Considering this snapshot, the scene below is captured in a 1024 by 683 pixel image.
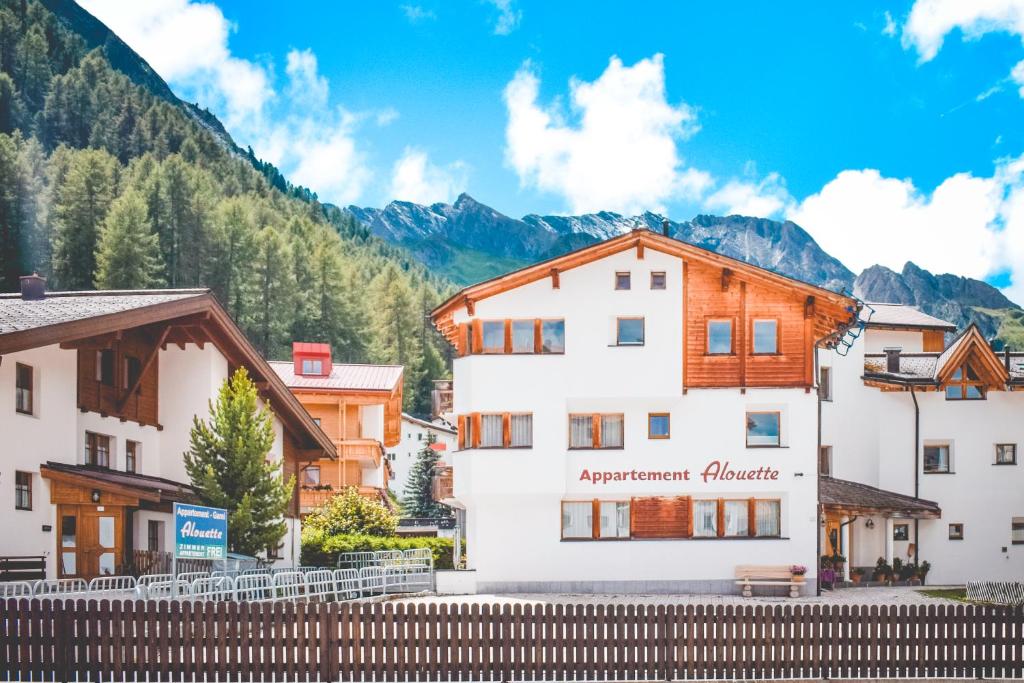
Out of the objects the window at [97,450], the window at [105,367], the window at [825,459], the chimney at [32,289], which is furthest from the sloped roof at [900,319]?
the chimney at [32,289]

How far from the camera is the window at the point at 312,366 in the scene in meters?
78.0

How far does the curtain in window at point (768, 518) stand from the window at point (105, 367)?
67.5ft

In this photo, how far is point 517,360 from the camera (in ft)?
146

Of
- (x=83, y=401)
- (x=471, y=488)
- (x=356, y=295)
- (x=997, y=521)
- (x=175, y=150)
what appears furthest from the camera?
(x=175, y=150)

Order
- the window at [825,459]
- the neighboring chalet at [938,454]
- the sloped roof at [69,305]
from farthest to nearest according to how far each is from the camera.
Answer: the window at [825,459]
the neighboring chalet at [938,454]
the sloped roof at [69,305]

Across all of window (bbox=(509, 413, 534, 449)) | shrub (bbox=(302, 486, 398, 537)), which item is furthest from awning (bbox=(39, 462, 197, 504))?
shrub (bbox=(302, 486, 398, 537))

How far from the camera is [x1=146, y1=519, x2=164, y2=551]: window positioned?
137 ft

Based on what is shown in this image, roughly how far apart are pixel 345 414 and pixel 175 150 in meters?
106

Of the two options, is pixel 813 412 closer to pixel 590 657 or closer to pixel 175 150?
pixel 590 657

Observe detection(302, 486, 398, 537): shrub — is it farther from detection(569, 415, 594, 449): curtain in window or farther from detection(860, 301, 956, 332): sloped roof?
detection(860, 301, 956, 332): sloped roof

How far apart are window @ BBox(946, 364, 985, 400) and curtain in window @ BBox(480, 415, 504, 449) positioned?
64.5 feet

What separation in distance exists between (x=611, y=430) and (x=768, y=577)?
6.85m

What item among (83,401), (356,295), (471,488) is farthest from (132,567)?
(356,295)

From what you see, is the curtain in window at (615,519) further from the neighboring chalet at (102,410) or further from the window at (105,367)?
the window at (105,367)
